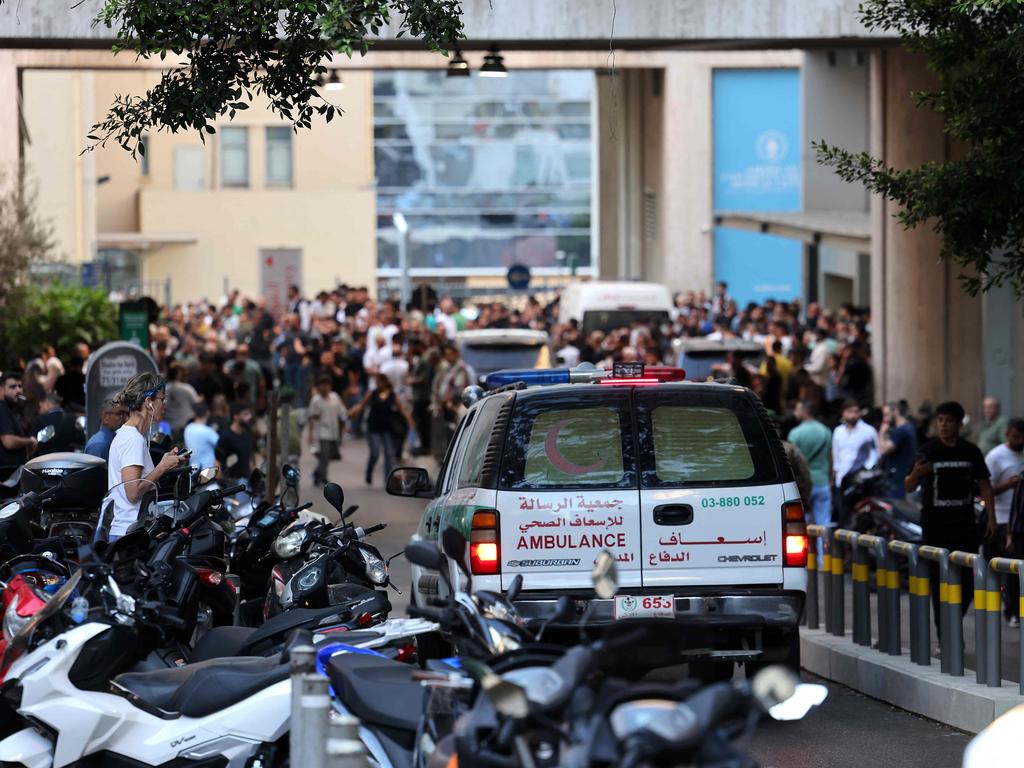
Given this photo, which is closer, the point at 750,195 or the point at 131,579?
the point at 131,579

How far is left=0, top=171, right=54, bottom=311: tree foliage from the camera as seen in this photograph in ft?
82.1

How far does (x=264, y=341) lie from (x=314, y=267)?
3388cm

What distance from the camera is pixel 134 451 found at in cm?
979

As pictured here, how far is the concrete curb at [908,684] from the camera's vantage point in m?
9.62

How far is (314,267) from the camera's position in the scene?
2667 inches

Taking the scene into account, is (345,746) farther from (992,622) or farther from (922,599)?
(922,599)

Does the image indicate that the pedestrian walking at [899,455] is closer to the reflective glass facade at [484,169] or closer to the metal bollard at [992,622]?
the metal bollard at [992,622]

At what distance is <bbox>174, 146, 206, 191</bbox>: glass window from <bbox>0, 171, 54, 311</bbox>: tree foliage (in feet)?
136

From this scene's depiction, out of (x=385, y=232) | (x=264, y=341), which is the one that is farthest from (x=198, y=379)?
(x=385, y=232)

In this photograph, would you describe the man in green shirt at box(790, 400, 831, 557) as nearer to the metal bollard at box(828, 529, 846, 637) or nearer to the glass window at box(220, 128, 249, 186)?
the metal bollard at box(828, 529, 846, 637)

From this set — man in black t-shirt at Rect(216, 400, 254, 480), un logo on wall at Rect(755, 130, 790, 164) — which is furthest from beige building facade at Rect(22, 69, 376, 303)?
man in black t-shirt at Rect(216, 400, 254, 480)

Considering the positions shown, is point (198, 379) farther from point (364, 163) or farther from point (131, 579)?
point (364, 163)

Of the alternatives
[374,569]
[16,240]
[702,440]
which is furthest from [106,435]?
[16,240]

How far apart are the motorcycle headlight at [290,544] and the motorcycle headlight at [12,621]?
2.83 metres
